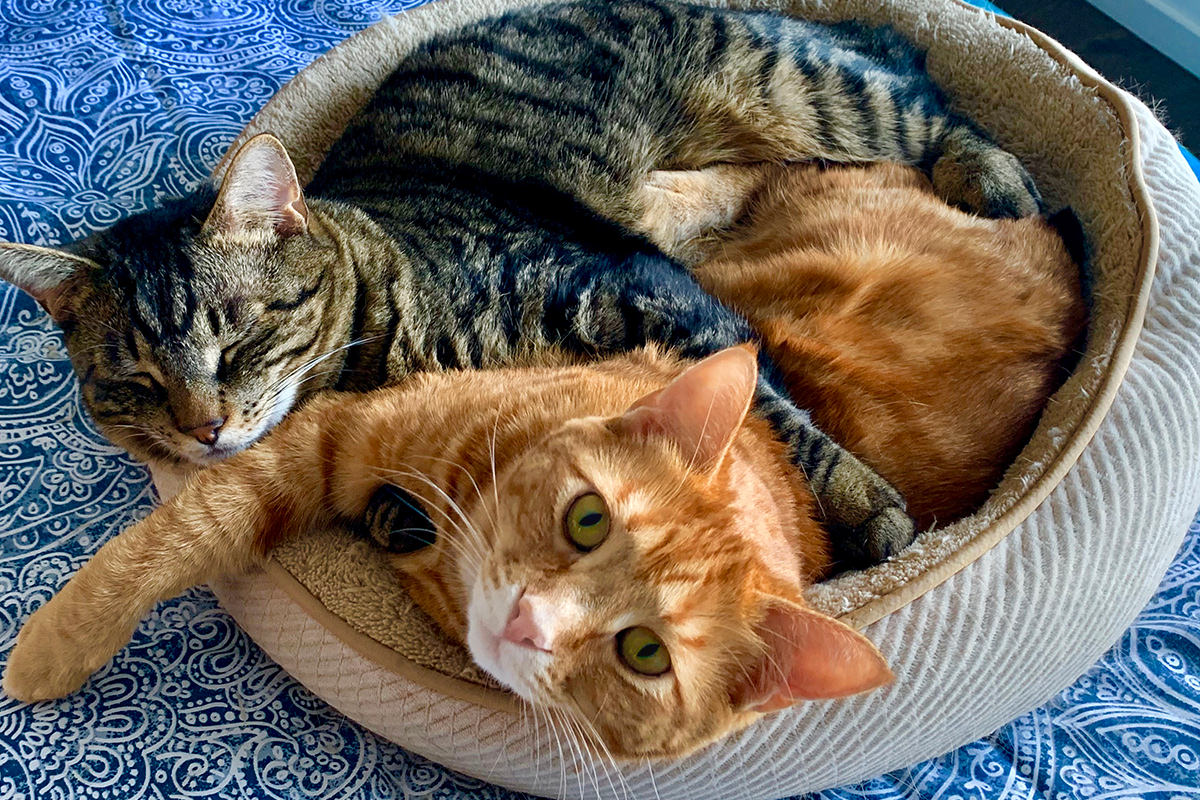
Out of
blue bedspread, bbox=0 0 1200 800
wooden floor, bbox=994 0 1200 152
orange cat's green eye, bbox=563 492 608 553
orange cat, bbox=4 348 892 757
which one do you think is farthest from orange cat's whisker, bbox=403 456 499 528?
wooden floor, bbox=994 0 1200 152

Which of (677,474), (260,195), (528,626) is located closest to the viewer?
(528,626)

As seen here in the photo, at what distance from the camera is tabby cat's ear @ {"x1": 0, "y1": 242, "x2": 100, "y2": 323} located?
4.76ft

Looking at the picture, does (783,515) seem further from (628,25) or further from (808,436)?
(628,25)

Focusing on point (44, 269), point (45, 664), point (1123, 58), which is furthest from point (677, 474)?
point (1123, 58)

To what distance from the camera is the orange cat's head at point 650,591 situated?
108cm

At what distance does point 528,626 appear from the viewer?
→ 1.06 metres

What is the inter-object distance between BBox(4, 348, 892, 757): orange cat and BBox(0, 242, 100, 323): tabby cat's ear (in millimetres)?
411

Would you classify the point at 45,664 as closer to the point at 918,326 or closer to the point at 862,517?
the point at 862,517

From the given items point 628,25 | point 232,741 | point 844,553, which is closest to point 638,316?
point 844,553

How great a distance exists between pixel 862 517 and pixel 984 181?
0.90 m

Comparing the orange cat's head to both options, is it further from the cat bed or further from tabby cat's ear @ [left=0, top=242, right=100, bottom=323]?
tabby cat's ear @ [left=0, top=242, right=100, bottom=323]

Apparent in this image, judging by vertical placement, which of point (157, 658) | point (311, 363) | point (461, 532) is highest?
point (461, 532)

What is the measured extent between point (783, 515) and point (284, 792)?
2.82 ft

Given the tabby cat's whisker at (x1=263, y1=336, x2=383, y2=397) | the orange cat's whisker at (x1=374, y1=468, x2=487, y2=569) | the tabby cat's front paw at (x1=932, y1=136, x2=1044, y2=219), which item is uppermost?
the tabby cat's front paw at (x1=932, y1=136, x2=1044, y2=219)
